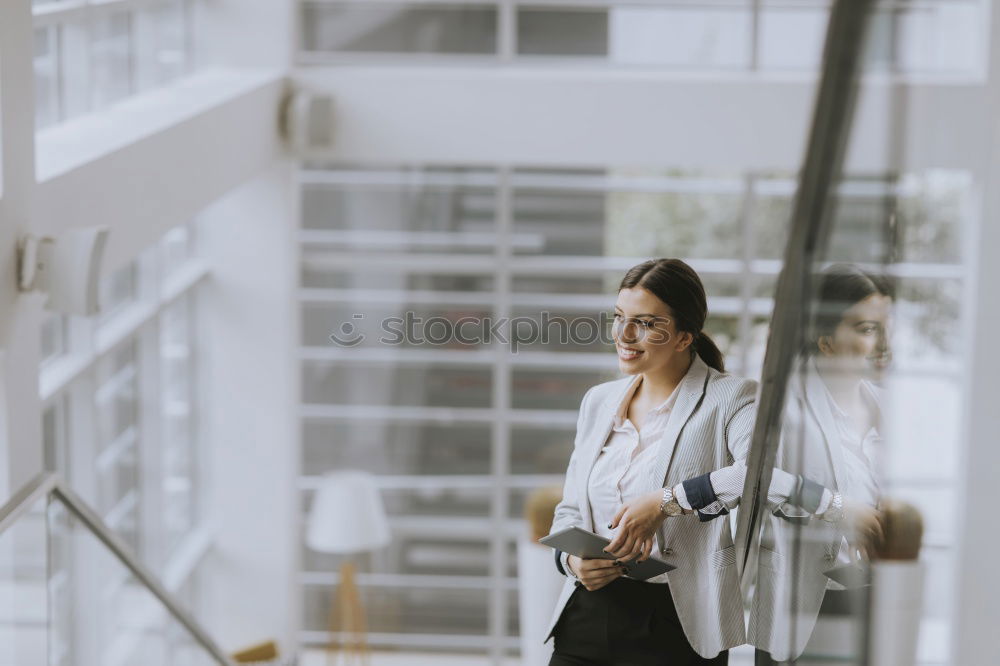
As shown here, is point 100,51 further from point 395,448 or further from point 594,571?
point 594,571

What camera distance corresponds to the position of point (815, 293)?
1675 mm

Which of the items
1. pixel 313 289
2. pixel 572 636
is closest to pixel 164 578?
pixel 313 289

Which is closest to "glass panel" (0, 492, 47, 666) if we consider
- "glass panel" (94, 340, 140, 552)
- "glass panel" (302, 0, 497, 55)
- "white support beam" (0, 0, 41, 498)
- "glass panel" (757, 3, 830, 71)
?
"white support beam" (0, 0, 41, 498)

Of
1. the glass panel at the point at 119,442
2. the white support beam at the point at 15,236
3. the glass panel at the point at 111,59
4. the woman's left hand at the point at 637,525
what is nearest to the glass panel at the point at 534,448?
the glass panel at the point at 119,442

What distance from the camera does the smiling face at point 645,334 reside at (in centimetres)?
212

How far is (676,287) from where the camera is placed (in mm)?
2107

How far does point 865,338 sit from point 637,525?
767 mm

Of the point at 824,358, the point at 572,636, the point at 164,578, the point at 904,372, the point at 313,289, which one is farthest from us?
the point at 313,289

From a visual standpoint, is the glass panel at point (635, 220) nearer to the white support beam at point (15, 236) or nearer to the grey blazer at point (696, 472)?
the white support beam at point (15, 236)

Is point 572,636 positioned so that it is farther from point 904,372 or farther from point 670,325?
point 904,372

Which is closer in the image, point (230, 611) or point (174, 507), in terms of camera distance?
point (174, 507)

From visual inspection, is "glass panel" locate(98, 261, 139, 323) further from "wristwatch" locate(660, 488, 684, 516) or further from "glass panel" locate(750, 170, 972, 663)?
"glass panel" locate(750, 170, 972, 663)

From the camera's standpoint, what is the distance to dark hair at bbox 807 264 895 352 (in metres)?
1.41

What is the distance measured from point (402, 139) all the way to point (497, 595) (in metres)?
3.24
